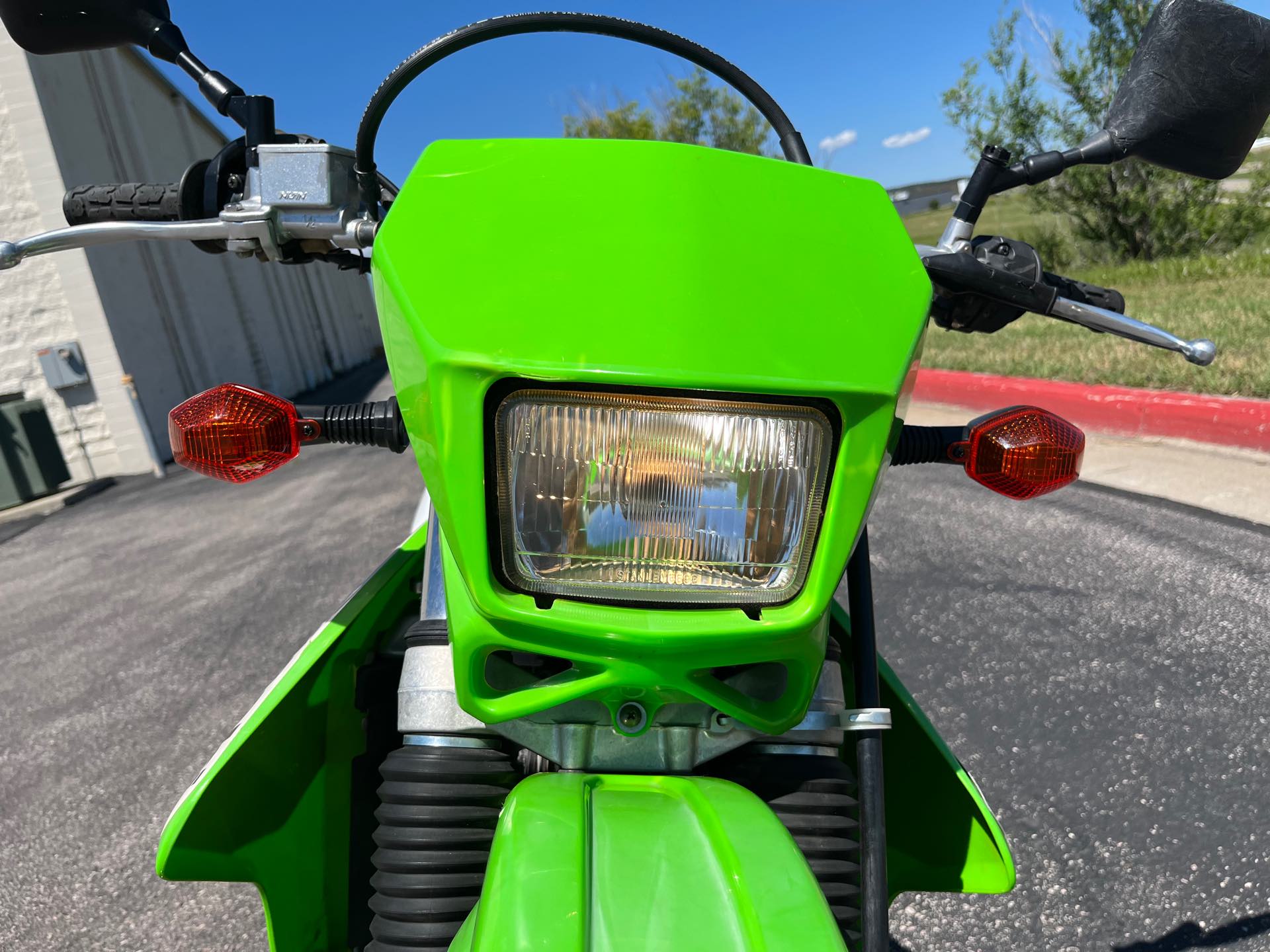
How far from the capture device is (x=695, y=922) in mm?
774

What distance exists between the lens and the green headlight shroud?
2.79 ft

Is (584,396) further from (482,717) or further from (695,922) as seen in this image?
(695,922)

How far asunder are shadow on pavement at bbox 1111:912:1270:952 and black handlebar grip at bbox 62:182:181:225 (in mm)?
2231

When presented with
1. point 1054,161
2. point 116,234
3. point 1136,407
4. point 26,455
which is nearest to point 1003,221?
point 1136,407

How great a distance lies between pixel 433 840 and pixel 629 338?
0.65 metres

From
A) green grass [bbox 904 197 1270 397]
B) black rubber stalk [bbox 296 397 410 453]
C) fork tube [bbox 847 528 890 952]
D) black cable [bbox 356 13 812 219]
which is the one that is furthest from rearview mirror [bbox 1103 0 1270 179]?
green grass [bbox 904 197 1270 397]

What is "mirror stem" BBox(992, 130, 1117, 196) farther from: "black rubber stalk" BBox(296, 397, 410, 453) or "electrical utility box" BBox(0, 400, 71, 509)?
"electrical utility box" BBox(0, 400, 71, 509)

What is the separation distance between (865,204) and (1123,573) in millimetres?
3047

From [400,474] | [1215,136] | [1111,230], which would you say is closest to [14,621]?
[400,474]

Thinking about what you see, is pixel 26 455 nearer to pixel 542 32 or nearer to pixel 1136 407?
pixel 542 32

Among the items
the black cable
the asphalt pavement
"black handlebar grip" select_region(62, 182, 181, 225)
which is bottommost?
the asphalt pavement

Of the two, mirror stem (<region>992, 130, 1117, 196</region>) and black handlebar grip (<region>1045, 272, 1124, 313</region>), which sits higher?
mirror stem (<region>992, 130, 1117, 196</region>)

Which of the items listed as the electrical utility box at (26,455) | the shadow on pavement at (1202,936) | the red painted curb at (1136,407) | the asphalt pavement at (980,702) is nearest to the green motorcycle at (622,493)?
the shadow on pavement at (1202,936)

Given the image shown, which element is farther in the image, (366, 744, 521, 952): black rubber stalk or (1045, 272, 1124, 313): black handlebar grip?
(1045, 272, 1124, 313): black handlebar grip
